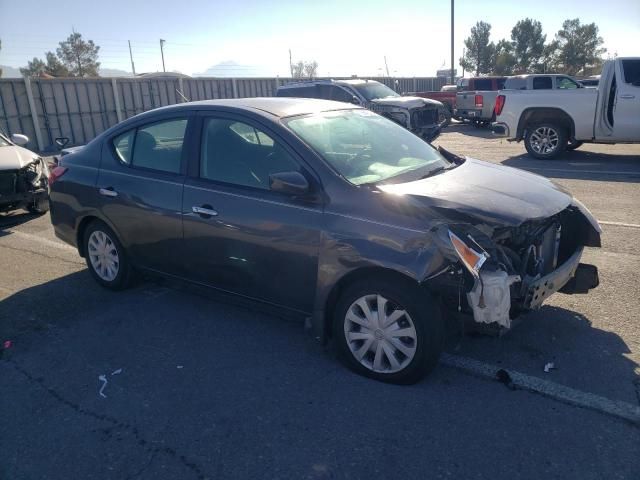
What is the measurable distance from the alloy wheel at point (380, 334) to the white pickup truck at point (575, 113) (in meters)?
9.98

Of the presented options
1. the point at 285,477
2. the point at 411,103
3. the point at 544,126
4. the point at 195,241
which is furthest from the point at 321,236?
the point at 411,103

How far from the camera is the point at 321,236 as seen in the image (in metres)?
3.30

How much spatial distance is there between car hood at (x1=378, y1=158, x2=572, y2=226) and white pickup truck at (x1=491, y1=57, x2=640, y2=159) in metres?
8.33

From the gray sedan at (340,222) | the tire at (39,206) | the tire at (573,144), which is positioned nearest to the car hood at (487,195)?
the gray sedan at (340,222)

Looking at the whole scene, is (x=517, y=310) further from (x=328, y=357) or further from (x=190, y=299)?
(x=190, y=299)

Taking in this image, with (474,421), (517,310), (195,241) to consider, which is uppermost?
(195,241)

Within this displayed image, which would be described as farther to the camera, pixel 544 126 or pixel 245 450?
pixel 544 126

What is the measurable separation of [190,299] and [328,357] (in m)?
1.69

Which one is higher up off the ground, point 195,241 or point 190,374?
point 195,241

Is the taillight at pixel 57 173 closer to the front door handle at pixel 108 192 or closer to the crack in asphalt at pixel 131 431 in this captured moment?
the front door handle at pixel 108 192

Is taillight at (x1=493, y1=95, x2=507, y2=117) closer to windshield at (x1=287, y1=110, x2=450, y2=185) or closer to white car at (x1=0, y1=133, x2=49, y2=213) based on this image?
windshield at (x1=287, y1=110, x2=450, y2=185)

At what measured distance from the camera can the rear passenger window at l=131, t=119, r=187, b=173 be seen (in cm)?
416

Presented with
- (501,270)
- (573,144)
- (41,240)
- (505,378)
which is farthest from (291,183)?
(573,144)

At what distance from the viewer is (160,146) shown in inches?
171
